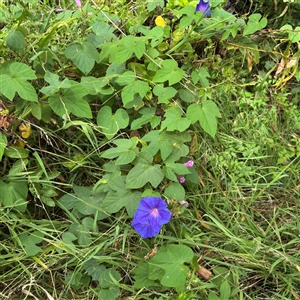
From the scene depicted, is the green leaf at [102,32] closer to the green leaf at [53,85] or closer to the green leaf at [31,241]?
the green leaf at [53,85]

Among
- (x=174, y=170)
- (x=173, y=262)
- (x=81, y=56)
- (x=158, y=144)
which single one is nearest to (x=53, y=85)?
(x=81, y=56)

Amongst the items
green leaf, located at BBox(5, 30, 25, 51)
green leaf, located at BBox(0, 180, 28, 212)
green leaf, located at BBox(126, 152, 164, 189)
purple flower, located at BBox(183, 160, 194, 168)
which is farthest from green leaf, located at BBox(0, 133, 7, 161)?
purple flower, located at BBox(183, 160, 194, 168)

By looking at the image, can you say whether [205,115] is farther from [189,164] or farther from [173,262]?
[173,262]

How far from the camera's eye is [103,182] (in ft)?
4.79

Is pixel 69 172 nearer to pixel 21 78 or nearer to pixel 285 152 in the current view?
pixel 21 78

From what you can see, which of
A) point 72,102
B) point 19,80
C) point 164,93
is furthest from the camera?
point 164,93

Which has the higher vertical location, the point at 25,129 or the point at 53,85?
the point at 53,85

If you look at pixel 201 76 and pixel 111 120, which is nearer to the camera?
pixel 111 120

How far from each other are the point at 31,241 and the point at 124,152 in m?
0.50

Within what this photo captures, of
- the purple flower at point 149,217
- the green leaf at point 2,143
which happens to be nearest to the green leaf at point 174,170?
the purple flower at point 149,217

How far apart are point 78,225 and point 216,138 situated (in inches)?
30.2

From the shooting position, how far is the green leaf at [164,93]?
150 centimetres

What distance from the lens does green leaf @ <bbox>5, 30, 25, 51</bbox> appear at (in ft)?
4.44

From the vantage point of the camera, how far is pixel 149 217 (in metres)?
1.34
